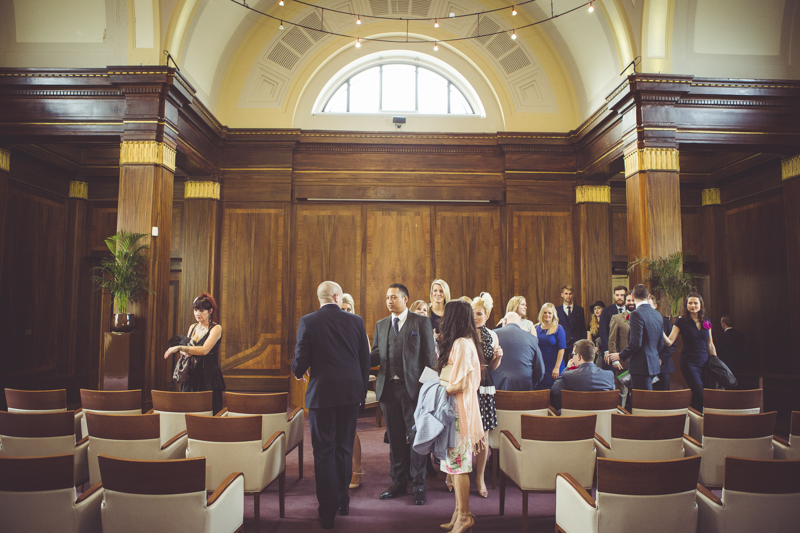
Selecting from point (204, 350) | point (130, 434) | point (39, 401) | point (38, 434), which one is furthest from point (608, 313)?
point (39, 401)

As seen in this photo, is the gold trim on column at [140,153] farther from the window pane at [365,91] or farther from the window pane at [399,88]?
the window pane at [399,88]

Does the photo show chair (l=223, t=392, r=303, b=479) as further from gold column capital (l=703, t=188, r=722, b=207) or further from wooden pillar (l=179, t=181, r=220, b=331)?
gold column capital (l=703, t=188, r=722, b=207)

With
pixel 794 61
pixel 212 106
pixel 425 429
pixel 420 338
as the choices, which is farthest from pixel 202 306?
pixel 794 61

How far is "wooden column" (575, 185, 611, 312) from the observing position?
8.75 metres

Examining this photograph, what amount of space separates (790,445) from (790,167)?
5.81 metres

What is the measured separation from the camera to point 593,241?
8867mm

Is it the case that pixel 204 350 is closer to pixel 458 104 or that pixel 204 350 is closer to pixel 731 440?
pixel 731 440

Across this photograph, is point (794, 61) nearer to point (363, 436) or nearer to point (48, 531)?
point (363, 436)

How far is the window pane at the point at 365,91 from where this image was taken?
9.38m

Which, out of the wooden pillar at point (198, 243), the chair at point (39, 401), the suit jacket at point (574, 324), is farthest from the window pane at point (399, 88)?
the chair at point (39, 401)

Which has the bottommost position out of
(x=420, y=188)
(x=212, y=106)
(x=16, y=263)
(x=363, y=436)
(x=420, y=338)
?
(x=363, y=436)

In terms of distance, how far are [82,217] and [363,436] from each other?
7.04 m

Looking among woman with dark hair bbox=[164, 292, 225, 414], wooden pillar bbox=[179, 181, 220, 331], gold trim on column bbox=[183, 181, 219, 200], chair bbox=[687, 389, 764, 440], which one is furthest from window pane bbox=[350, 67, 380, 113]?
chair bbox=[687, 389, 764, 440]

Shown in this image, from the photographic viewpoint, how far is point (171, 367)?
813 cm
